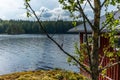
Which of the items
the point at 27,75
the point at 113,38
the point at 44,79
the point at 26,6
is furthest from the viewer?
the point at 27,75

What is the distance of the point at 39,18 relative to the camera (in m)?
8.27

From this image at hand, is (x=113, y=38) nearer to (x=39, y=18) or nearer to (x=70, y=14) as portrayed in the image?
(x=70, y=14)

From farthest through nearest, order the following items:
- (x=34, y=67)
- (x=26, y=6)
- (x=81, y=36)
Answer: (x=34, y=67) < (x=81, y=36) < (x=26, y=6)

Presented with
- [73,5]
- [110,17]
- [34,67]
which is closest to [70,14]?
[73,5]

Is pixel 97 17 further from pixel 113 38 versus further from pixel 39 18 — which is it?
pixel 39 18

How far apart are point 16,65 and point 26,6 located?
150ft

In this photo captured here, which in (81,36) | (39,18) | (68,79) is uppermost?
(39,18)

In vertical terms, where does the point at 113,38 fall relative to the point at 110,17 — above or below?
below

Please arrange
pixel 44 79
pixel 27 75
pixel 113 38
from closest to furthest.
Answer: pixel 113 38 < pixel 44 79 < pixel 27 75

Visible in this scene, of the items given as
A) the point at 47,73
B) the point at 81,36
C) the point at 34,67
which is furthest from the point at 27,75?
the point at 34,67

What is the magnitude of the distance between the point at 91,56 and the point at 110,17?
1240 mm

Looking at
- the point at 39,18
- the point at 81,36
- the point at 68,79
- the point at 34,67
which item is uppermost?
the point at 39,18

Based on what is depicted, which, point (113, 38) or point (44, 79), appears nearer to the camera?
point (113, 38)

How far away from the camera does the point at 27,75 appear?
57.2 feet
